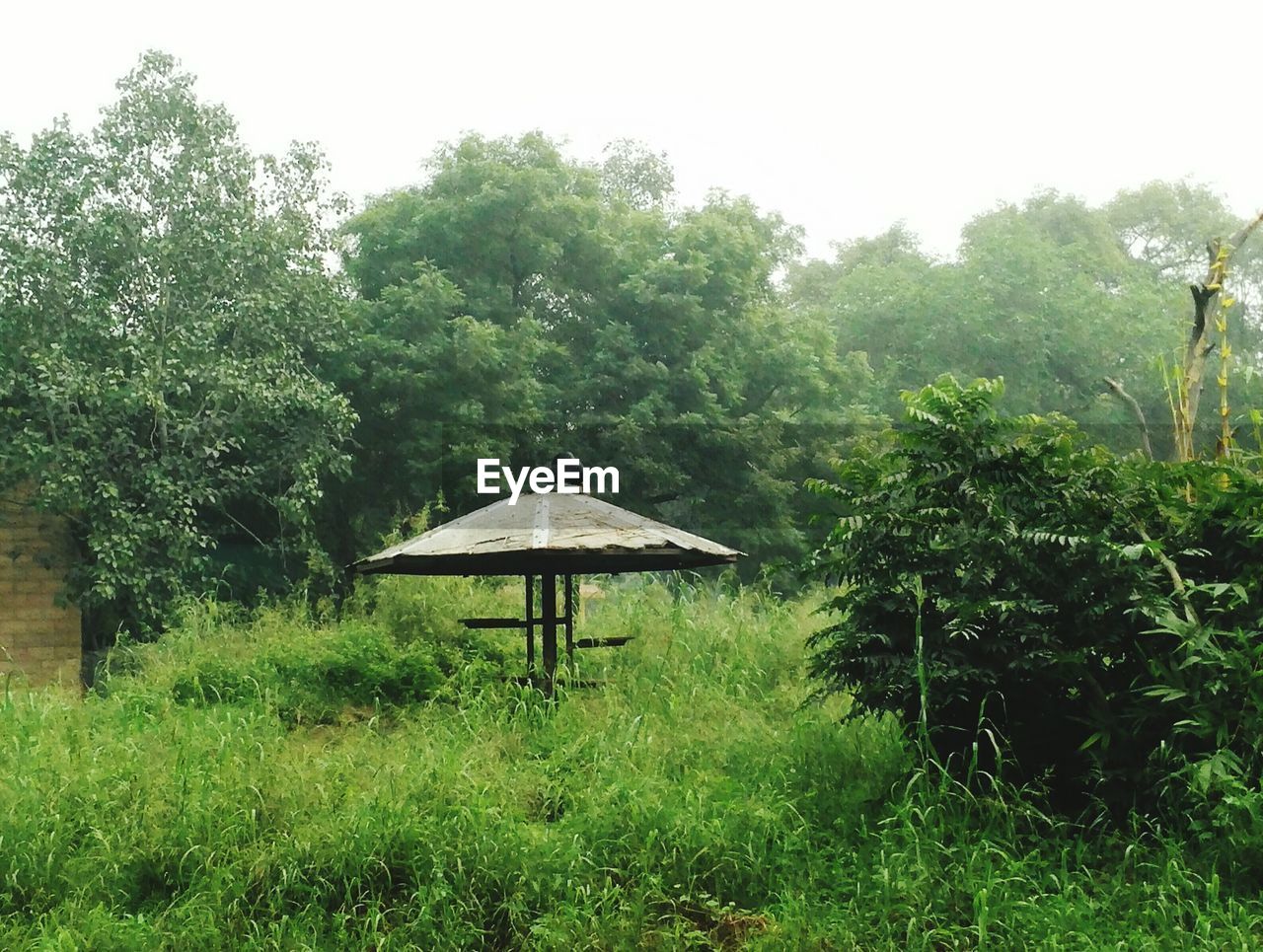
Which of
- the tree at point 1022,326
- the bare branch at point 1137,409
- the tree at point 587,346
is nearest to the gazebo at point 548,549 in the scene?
the bare branch at point 1137,409

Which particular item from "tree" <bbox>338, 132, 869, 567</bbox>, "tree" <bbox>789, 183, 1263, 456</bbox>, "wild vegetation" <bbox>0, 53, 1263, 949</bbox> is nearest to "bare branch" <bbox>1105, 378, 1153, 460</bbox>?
"wild vegetation" <bbox>0, 53, 1263, 949</bbox>

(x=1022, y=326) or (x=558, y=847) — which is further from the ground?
(x=1022, y=326)

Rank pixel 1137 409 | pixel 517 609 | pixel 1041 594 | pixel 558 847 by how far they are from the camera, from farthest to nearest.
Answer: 1. pixel 517 609
2. pixel 1137 409
3. pixel 1041 594
4. pixel 558 847

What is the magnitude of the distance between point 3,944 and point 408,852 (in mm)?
1411

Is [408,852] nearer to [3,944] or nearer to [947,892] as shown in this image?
[3,944]

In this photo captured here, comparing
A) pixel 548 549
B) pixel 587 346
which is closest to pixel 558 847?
pixel 548 549

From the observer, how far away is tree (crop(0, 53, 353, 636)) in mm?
10922

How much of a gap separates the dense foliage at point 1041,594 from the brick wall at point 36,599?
9.38 m

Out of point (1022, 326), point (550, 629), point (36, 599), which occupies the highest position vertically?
point (1022, 326)

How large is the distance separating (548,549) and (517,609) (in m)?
3.57

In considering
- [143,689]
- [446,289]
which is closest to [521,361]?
[446,289]

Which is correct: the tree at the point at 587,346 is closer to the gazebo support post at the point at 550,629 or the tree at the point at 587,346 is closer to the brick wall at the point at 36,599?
the brick wall at the point at 36,599

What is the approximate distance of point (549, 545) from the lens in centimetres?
645

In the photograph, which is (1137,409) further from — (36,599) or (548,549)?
(36,599)
